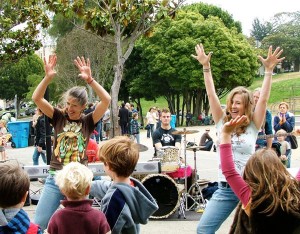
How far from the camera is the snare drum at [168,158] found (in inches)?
318

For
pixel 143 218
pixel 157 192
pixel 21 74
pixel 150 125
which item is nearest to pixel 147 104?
pixel 21 74

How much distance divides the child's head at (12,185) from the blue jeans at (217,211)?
62.7 inches

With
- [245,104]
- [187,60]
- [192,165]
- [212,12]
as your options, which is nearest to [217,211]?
[245,104]

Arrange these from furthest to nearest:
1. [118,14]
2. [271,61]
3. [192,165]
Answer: [192,165] → [118,14] → [271,61]

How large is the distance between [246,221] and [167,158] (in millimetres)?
5337

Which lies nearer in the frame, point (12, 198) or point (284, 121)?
point (12, 198)

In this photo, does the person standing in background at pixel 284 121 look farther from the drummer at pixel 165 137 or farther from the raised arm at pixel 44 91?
the raised arm at pixel 44 91

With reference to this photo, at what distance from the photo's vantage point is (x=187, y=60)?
39188mm

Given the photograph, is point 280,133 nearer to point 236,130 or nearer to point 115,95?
point 236,130

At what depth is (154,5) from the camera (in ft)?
39.3

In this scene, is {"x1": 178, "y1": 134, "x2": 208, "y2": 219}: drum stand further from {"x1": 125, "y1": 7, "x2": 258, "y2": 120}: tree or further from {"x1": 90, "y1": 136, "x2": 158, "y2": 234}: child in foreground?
{"x1": 125, "y1": 7, "x2": 258, "y2": 120}: tree

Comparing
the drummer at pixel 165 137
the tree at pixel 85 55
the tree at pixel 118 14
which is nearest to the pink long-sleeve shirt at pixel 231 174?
the drummer at pixel 165 137

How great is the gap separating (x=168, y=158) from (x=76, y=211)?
16.3 ft

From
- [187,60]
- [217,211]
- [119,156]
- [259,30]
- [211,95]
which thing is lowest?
[217,211]
